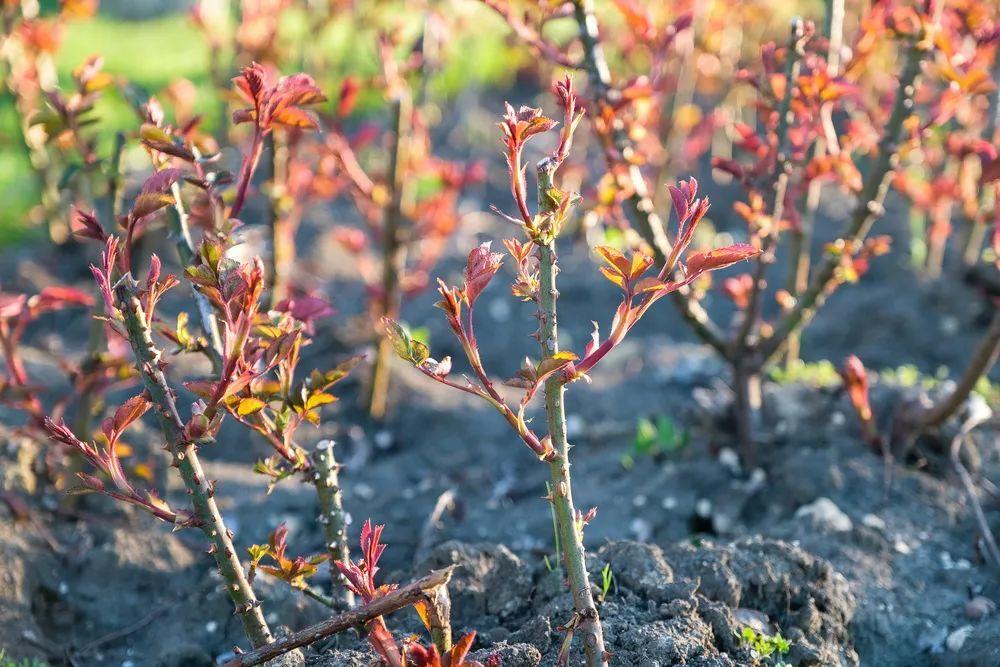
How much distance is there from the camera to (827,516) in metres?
2.71

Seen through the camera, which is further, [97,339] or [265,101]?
[97,339]

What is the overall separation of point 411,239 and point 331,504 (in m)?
1.75

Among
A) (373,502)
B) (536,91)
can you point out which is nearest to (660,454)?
(373,502)

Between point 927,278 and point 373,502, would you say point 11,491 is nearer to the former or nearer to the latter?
point 373,502

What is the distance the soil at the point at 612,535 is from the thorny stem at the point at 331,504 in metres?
0.19

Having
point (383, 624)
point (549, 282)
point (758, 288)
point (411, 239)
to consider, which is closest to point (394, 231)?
point (411, 239)

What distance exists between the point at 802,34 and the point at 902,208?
4.02 meters

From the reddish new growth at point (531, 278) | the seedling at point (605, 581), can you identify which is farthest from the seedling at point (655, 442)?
the reddish new growth at point (531, 278)

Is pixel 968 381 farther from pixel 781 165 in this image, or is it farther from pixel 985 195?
pixel 985 195

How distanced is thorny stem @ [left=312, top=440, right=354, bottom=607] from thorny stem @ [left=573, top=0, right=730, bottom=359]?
3.87ft

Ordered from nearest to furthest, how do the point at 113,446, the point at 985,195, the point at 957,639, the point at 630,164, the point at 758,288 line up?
1. the point at 113,446
2. the point at 957,639
3. the point at 630,164
4. the point at 758,288
5. the point at 985,195

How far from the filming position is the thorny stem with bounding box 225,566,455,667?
1.65m

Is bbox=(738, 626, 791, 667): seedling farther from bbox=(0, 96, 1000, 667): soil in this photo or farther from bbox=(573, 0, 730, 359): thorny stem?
bbox=(573, 0, 730, 359): thorny stem

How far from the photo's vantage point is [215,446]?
3.66 meters
